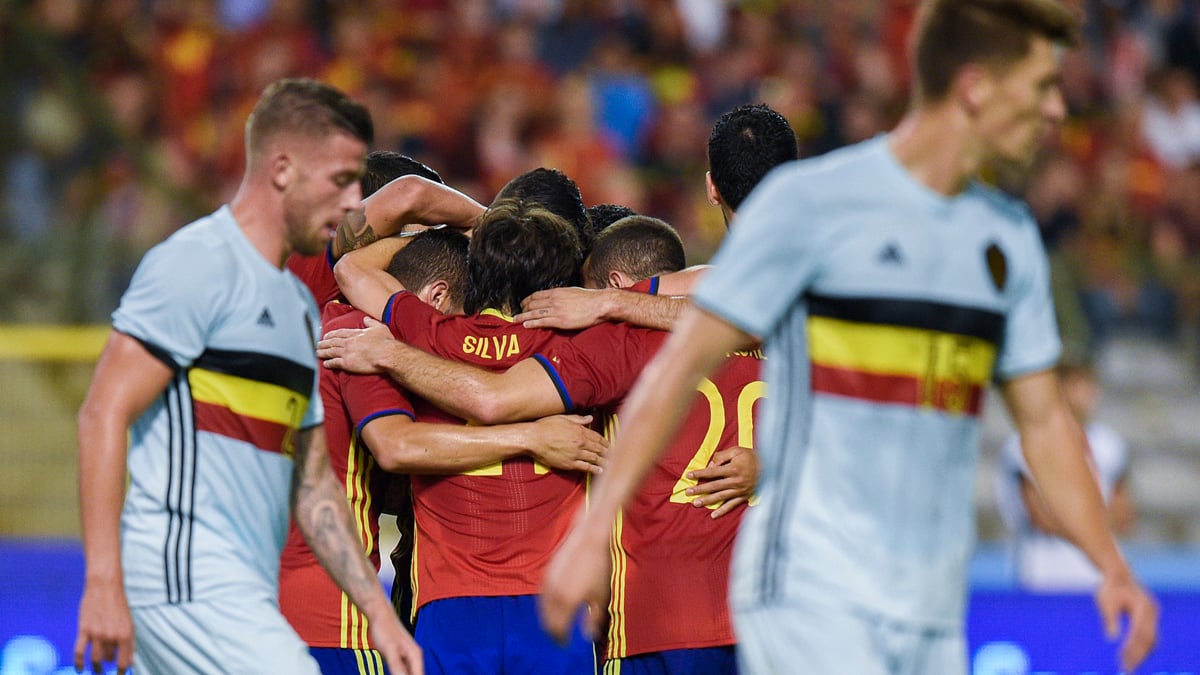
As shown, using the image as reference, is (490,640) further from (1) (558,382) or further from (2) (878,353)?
(2) (878,353)

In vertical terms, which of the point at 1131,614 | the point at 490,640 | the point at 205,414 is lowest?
the point at 1131,614

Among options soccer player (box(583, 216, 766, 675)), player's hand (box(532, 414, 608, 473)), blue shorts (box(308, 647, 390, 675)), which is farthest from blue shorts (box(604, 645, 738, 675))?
blue shorts (box(308, 647, 390, 675))

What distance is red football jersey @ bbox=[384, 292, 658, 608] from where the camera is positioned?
4836 millimetres

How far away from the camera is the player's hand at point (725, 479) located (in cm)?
492

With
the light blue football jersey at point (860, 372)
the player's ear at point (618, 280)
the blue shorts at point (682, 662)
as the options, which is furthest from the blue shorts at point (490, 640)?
the light blue football jersey at point (860, 372)

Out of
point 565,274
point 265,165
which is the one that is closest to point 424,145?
point 565,274

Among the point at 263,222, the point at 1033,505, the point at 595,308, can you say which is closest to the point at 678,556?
the point at 595,308

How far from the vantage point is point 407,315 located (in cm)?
498

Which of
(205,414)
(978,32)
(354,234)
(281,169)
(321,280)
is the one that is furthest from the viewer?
(321,280)

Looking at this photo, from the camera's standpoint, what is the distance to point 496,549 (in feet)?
15.9

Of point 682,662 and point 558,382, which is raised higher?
point 558,382

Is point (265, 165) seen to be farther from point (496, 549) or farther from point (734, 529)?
point (734, 529)

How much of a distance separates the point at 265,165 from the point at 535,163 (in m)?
8.69

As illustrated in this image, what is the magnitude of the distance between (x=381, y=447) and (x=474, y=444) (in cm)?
28
